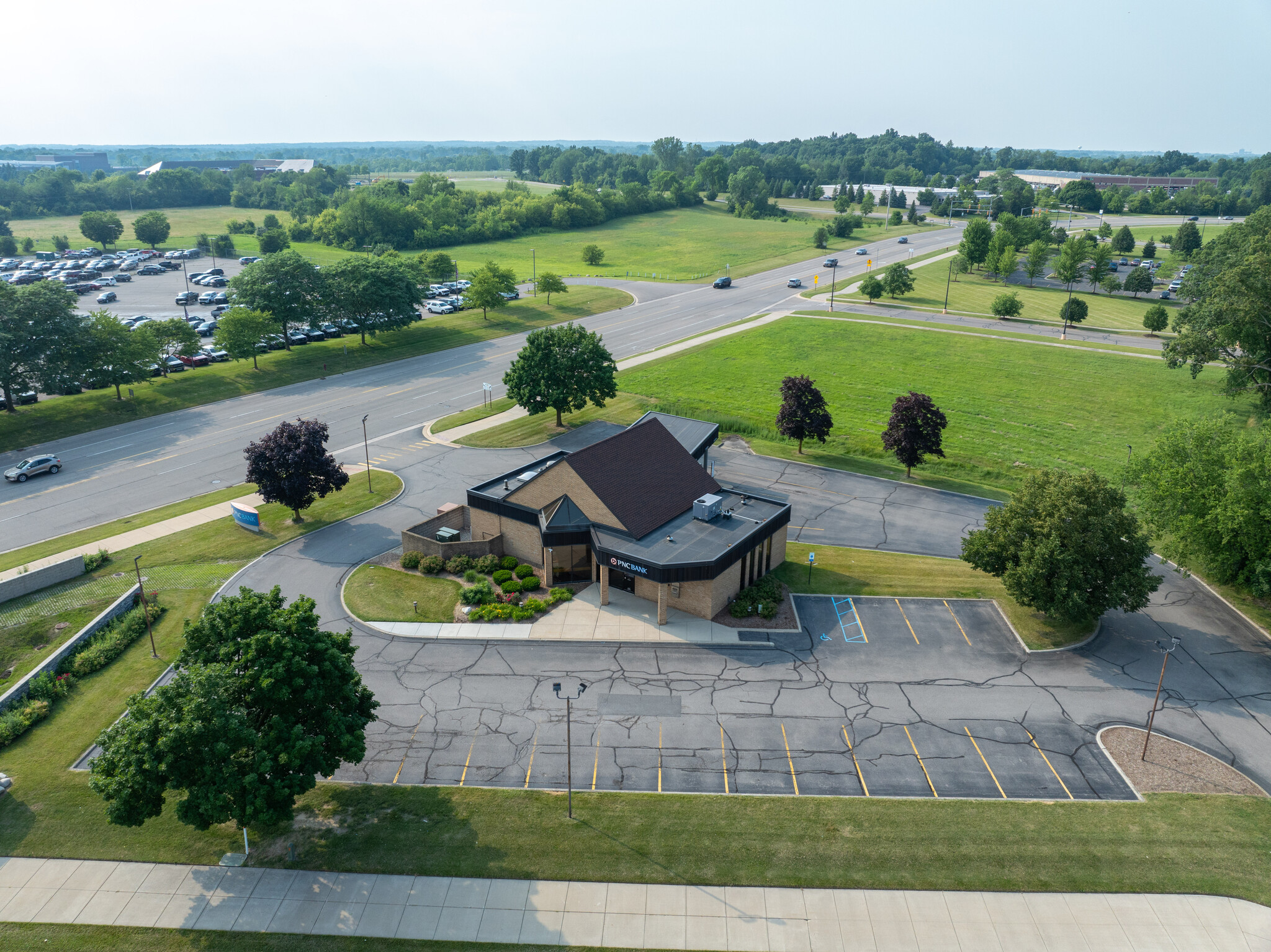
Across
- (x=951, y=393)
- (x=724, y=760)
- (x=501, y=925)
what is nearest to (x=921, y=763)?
(x=724, y=760)

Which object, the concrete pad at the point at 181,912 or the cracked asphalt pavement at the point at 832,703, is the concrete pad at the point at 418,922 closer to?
the cracked asphalt pavement at the point at 832,703

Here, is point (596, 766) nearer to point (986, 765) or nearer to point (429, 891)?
point (429, 891)

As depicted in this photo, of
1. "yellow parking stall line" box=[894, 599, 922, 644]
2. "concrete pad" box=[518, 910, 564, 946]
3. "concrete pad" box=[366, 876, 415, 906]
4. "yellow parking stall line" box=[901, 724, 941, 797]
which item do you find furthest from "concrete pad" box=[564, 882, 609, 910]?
"yellow parking stall line" box=[894, 599, 922, 644]

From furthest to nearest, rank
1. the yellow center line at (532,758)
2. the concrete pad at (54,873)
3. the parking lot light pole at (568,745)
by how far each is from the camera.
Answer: the yellow center line at (532,758) → the parking lot light pole at (568,745) → the concrete pad at (54,873)

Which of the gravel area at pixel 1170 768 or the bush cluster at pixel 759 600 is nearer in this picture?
the gravel area at pixel 1170 768

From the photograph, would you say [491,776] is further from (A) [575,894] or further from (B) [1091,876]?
(B) [1091,876]

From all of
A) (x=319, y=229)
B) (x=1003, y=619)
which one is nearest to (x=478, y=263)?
(x=319, y=229)

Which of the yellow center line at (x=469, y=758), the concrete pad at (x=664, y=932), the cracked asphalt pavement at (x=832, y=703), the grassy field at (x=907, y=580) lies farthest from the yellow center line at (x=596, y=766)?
the grassy field at (x=907, y=580)
